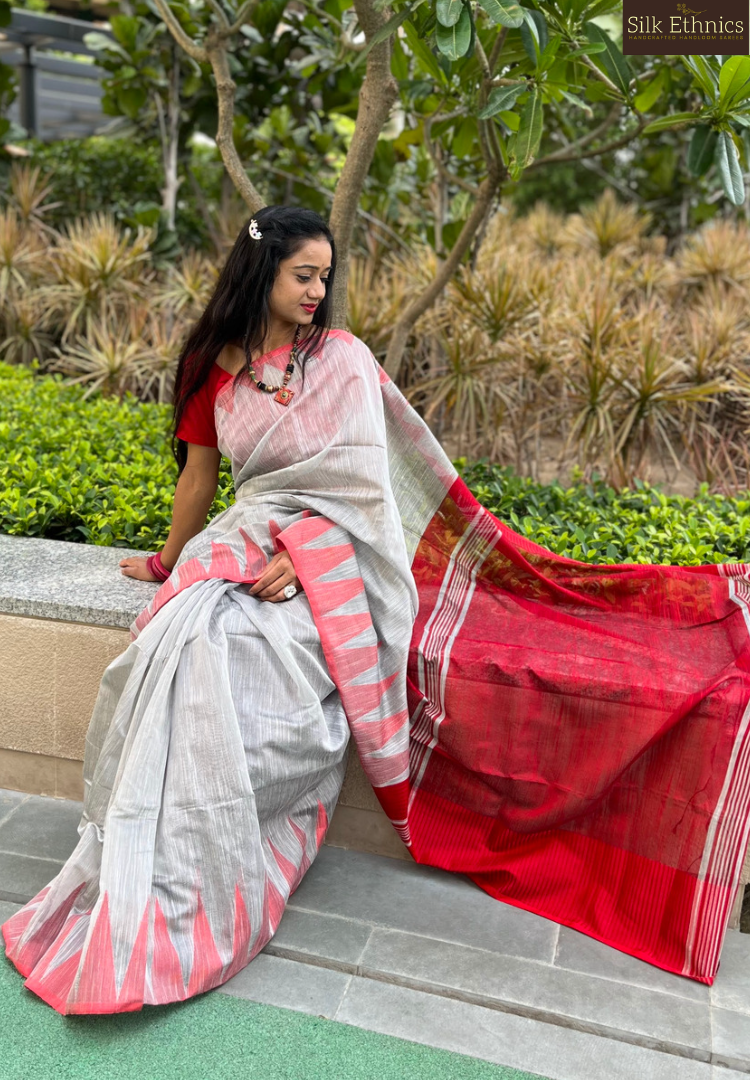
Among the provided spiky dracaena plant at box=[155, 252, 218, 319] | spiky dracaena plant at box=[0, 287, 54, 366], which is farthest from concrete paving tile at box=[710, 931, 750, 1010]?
spiky dracaena plant at box=[0, 287, 54, 366]

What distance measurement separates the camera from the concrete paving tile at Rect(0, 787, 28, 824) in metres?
2.98

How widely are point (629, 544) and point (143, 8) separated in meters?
5.56

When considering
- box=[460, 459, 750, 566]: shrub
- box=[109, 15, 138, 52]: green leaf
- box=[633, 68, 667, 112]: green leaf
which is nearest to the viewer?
box=[460, 459, 750, 566]: shrub

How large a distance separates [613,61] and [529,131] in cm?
58

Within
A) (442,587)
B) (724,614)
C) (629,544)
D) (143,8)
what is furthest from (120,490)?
(143,8)

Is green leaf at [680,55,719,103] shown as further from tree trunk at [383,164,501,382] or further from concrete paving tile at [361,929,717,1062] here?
concrete paving tile at [361,929,717,1062]

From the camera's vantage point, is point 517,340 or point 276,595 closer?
point 276,595

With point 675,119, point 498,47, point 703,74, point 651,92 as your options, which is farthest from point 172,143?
point 703,74

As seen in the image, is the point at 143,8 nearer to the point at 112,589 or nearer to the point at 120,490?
the point at 120,490

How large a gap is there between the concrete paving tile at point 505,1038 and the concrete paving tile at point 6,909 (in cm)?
82

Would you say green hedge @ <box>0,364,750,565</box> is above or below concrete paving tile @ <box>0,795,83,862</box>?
above

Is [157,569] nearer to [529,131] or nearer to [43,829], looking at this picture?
[43,829]

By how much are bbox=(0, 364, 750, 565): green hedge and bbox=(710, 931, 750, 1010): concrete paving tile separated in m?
1.19

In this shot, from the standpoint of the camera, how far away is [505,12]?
2.88 meters
